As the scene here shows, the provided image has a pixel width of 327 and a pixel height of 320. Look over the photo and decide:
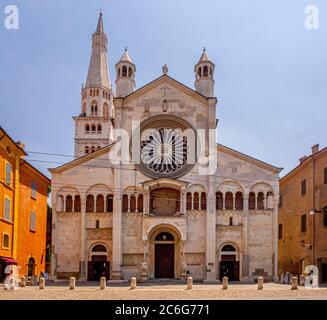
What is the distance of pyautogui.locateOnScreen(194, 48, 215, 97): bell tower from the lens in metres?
45.5

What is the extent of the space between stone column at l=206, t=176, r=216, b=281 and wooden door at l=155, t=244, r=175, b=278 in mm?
3173

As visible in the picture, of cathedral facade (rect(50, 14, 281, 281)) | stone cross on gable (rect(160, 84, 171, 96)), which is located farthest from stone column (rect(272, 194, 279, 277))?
stone cross on gable (rect(160, 84, 171, 96))

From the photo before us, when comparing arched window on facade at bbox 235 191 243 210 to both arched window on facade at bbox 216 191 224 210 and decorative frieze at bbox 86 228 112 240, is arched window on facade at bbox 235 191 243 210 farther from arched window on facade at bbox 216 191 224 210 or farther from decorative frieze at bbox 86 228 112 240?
decorative frieze at bbox 86 228 112 240

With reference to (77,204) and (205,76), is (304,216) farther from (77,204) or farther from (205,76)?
(77,204)

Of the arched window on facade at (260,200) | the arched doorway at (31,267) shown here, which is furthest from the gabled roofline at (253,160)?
the arched doorway at (31,267)

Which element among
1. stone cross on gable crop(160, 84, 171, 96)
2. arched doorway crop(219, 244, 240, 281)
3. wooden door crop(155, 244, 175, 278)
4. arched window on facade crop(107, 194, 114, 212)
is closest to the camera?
arched doorway crop(219, 244, 240, 281)

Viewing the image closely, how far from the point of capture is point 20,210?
42094mm

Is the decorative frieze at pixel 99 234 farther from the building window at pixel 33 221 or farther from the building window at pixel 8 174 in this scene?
the building window at pixel 8 174

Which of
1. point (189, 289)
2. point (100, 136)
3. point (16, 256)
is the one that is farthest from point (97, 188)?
point (100, 136)

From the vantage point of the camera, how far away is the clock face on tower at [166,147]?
139 ft

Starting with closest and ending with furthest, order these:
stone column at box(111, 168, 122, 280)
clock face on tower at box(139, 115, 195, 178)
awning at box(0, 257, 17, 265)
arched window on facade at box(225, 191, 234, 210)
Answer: awning at box(0, 257, 17, 265), stone column at box(111, 168, 122, 280), arched window on facade at box(225, 191, 234, 210), clock face on tower at box(139, 115, 195, 178)

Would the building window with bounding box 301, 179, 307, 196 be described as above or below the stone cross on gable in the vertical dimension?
below

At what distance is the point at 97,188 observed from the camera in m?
42.0
